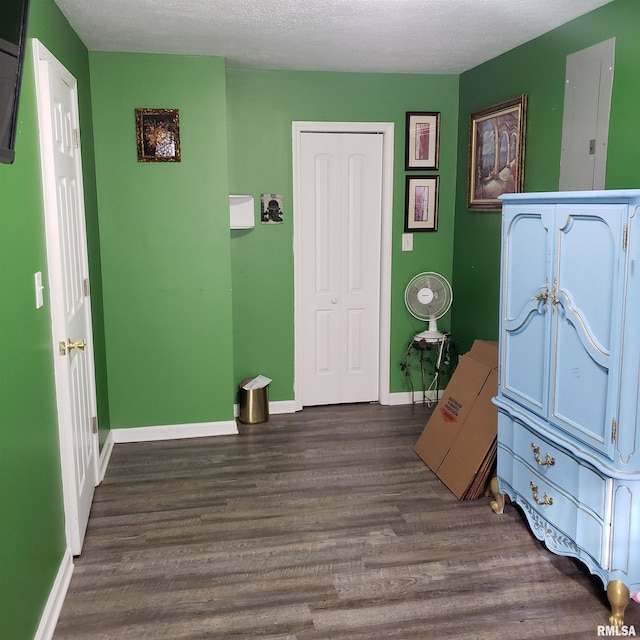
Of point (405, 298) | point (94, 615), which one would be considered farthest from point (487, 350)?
point (94, 615)

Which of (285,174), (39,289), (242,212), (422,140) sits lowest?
(39,289)

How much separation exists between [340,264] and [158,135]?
1.57m

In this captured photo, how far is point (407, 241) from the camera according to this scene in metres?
4.82

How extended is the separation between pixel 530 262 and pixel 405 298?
5.81 ft

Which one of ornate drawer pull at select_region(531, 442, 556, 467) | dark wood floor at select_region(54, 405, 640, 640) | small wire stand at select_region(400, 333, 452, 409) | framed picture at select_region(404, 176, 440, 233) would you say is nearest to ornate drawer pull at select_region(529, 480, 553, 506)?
ornate drawer pull at select_region(531, 442, 556, 467)

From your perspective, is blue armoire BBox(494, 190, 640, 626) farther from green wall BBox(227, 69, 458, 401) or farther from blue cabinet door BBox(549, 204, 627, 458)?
green wall BBox(227, 69, 458, 401)

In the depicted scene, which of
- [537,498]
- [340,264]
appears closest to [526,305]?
[537,498]

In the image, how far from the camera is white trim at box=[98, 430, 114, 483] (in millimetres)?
3714

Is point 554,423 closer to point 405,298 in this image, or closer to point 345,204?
point 405,298

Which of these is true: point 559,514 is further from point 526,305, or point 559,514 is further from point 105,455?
point 105,455

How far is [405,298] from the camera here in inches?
179

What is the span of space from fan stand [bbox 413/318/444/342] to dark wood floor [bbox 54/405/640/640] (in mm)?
969

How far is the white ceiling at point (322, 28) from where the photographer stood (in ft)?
9.87

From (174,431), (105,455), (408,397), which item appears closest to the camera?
(105,455)
